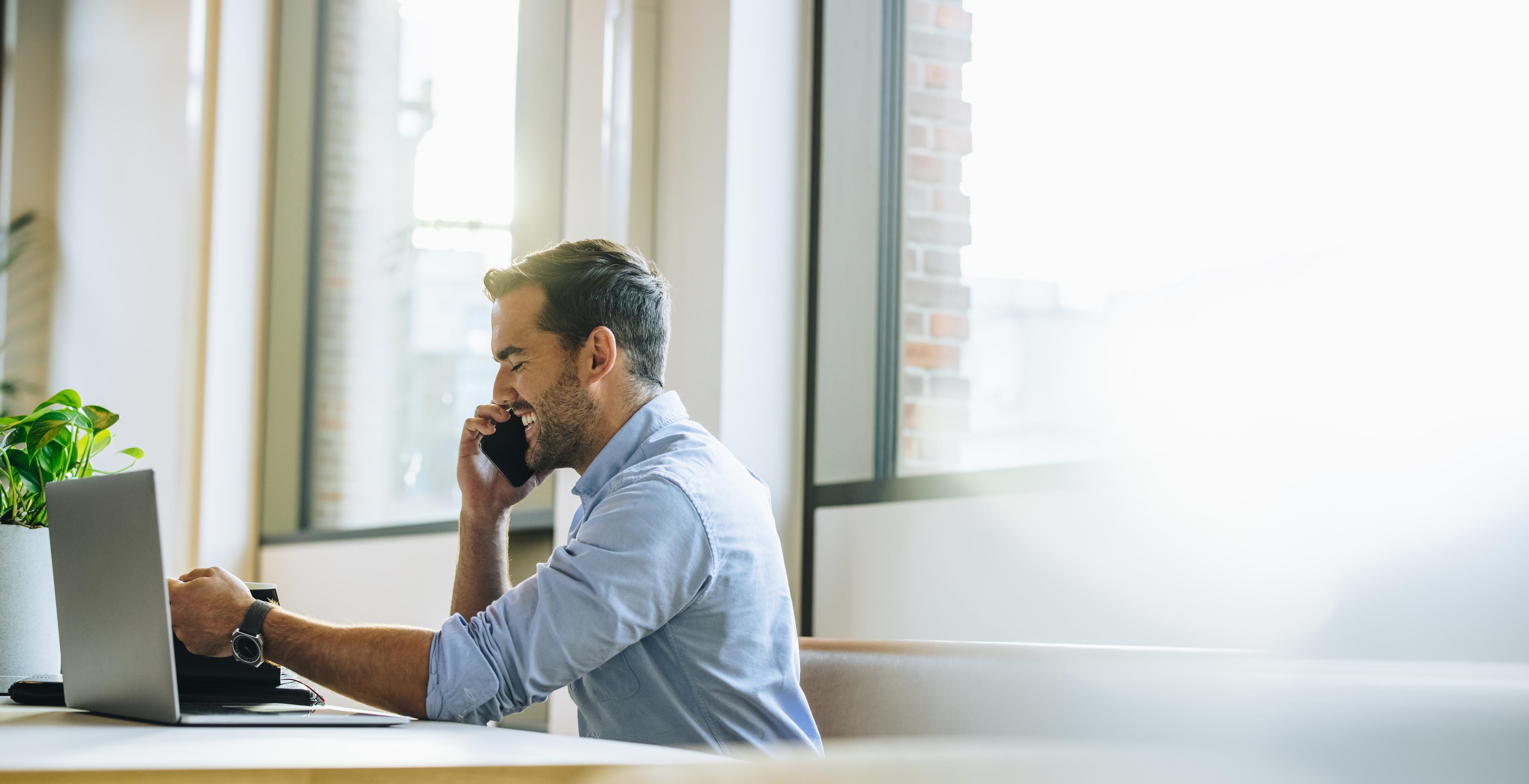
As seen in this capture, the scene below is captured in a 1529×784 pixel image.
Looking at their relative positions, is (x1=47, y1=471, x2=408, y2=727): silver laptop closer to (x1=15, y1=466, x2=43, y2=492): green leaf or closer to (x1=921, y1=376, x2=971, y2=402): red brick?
(x1=15, y1=466, x2=43, y2=492): green leaf

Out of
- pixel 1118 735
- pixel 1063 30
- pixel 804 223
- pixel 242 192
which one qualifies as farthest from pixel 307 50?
pixel 1118 735

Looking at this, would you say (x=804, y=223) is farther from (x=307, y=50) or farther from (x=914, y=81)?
(x=307, y=50)

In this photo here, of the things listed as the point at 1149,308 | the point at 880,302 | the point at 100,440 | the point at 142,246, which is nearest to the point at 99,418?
the point at 100,440

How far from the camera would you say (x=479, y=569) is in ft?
6.74

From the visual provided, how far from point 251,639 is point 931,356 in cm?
171

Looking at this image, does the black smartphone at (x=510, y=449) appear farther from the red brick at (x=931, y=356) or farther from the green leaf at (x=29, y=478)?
the red brick at (x=931, y=356)

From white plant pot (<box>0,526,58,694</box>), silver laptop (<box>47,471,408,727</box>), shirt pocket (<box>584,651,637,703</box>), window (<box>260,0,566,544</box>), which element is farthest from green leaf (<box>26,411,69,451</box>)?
window (<box>260,0,566,544</box>)

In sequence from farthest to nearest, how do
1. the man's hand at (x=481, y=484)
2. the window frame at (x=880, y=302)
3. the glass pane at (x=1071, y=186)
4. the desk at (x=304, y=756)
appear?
the window frame at (x=880, y=302), the man's hand at (x=481, y=484), the glass pane at (x=1071, y=186), the desk at (x=304, y=756)

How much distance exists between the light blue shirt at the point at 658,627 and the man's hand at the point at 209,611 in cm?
21

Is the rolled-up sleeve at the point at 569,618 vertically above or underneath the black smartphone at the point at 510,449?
underneath

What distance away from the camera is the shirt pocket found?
1.51 m

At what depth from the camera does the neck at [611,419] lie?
1.85m

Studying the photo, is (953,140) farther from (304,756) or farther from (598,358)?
(304,756)

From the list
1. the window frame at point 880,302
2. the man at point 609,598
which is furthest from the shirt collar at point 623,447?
the window frame at point 880,302
